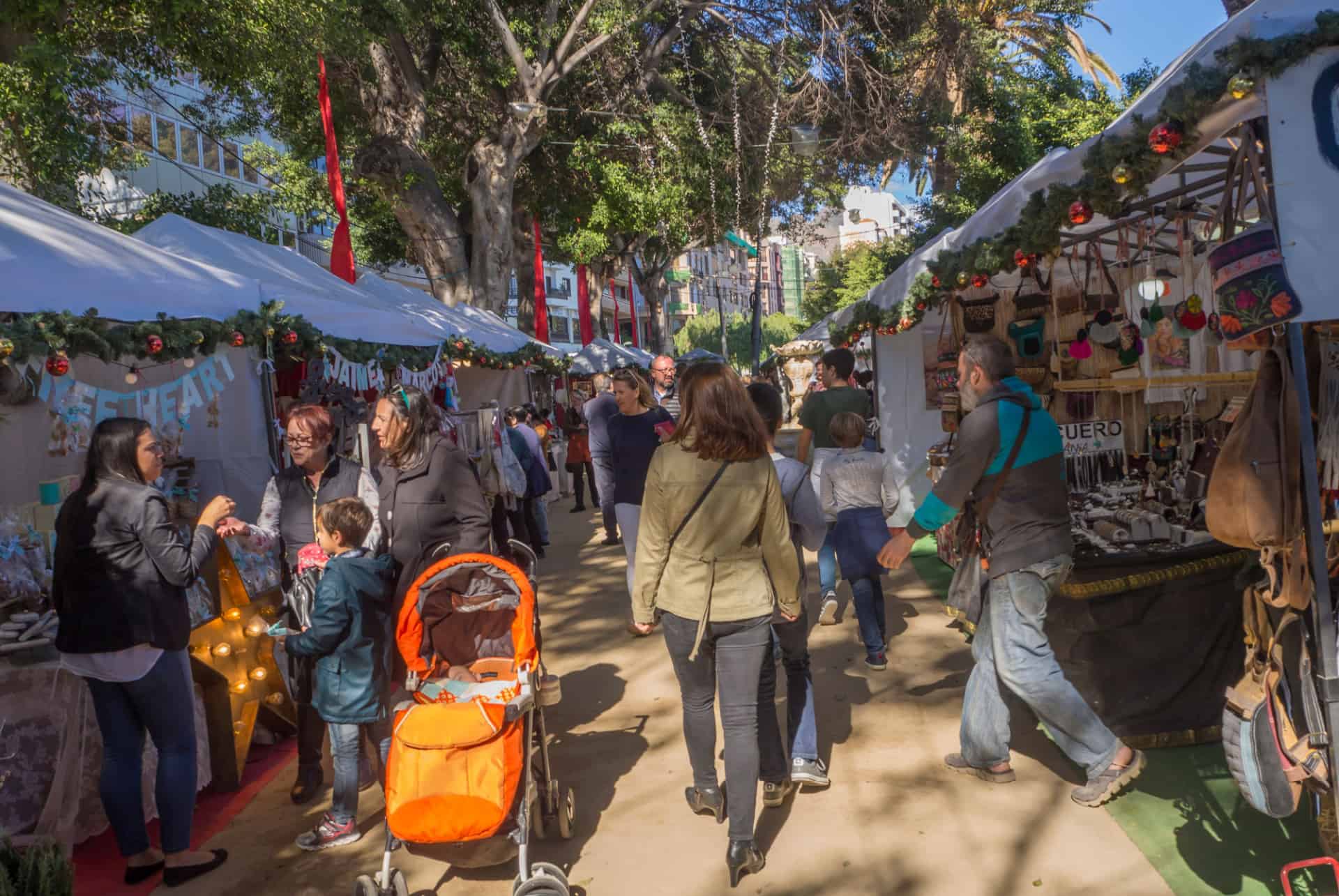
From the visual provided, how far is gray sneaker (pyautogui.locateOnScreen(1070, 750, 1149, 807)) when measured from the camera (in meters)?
3.76

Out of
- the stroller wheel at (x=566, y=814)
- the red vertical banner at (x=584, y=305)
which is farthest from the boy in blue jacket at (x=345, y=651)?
the red vertical banner at (x=584, y=305)

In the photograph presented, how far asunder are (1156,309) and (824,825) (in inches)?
147

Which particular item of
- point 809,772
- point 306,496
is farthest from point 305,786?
point 809,772

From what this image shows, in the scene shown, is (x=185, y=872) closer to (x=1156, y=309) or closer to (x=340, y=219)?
(x=1156, y=309)

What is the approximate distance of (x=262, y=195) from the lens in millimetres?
16203

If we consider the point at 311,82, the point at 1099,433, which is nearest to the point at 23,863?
the point at 1099,433

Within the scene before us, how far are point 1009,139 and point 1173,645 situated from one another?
1378 cm

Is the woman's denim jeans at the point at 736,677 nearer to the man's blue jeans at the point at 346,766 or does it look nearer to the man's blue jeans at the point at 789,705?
the man's blue jeans at the point at 789,705

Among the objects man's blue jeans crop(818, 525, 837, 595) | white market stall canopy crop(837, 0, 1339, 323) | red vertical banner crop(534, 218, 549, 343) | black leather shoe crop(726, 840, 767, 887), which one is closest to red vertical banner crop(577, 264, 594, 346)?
red vertical banner crop(534, 218, 549, 343)

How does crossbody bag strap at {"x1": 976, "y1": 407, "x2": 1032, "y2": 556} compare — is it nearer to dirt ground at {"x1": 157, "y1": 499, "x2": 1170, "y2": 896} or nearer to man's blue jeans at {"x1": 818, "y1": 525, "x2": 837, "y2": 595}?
dirt ground at {"x1": 157, "y1": 499, "x2": 1170, "y2": 896}

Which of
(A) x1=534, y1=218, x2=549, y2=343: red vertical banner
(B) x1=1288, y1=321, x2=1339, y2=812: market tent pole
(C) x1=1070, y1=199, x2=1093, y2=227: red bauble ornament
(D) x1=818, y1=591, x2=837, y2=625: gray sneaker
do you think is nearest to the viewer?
(B) x1=1288, y1=321, x2=1339, y2=812: market tent pole

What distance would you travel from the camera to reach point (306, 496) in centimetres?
469

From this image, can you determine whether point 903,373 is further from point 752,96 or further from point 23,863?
point 752,96

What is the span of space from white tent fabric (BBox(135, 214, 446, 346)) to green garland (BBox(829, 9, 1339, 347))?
414 cm
